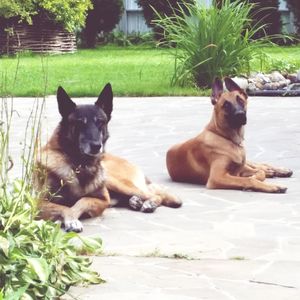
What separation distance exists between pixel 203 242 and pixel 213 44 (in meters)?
11.3

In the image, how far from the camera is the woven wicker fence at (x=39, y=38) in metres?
28.5

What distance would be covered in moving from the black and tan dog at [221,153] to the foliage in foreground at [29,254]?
10.6ft

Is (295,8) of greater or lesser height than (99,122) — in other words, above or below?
below

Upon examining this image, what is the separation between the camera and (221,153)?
8500 mm

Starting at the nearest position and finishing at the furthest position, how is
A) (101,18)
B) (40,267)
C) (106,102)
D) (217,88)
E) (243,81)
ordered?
(40,267) → (106,102) → (217,88) → (243,81) → (101,18)

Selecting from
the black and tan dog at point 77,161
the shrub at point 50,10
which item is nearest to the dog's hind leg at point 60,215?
the black and tan dog at point 77,161

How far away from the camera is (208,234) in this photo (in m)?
6.48

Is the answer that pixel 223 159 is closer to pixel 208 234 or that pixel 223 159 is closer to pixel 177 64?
pixel 208 234

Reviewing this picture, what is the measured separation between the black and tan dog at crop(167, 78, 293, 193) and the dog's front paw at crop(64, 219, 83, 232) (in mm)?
2050

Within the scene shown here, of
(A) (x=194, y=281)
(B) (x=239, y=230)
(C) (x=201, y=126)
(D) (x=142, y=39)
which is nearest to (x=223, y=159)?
(B) (x=239, y=230)

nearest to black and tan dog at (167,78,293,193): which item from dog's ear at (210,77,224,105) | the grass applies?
dog's ear at (210,77,224,105)

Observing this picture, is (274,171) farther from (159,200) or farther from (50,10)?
(50,10)

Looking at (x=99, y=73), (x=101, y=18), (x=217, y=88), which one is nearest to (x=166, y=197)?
(x=217, y=88)

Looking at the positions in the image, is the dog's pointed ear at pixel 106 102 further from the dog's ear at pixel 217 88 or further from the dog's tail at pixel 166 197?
the dog's ear at pixel 217 88
